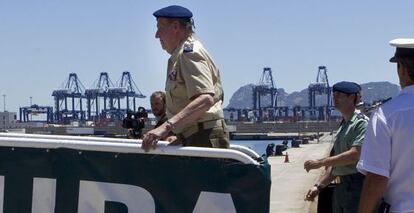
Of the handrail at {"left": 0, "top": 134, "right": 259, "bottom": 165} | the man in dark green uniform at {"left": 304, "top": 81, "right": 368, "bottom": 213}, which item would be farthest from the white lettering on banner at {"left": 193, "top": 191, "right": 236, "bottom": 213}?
the man in dark green uniform at {"left": 304, "top": 81, "right": 368, "bottom": 213}

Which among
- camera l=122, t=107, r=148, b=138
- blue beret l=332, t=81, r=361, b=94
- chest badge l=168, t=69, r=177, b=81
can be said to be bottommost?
camera l=122, t=107, r=148, b=138

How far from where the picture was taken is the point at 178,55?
375 cm

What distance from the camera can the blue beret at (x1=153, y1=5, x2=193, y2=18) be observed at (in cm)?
379

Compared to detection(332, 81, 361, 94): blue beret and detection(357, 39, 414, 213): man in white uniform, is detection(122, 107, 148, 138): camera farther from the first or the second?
detection(357, 39, 414, 213): man in white uniform

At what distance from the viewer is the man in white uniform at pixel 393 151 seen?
114 inches

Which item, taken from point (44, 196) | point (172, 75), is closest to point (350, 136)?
point (172, 75)

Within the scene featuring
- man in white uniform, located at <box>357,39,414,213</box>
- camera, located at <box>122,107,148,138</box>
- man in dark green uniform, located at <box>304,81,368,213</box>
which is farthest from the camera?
camera, located at <box>122,107,148,138</box>

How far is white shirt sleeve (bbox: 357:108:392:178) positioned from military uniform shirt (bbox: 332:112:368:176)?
5.49ft

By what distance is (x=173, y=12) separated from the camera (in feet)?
12.5

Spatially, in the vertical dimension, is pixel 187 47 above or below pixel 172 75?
above

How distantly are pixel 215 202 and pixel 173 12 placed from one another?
105 centimetres

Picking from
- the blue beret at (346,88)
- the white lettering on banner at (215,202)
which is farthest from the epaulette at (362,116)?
the white lettering on banner at (215,202)

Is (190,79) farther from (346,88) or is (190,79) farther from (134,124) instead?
(134,124)

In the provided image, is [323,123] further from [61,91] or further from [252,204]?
[252,204]
